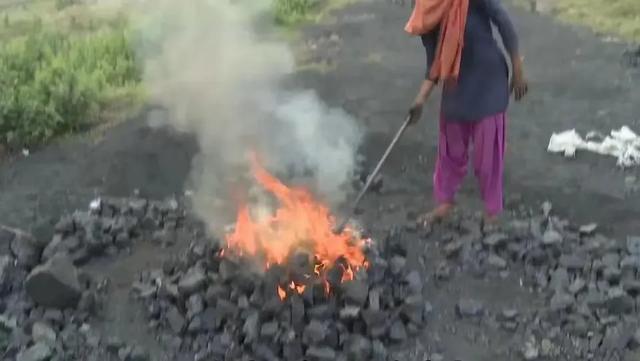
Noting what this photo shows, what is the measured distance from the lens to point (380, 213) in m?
6.17

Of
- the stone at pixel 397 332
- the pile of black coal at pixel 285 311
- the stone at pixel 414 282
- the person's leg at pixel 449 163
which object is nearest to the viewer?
the pile of black coal at pixel 285 311

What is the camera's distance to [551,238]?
5.48 m

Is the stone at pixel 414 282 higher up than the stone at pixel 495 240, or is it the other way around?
the stone at pixel 495 240

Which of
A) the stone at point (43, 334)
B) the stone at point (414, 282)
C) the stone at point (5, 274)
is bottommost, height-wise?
the stone at point (5, 274)

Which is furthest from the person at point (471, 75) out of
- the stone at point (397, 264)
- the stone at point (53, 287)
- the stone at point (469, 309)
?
the stone at point (53, 287)

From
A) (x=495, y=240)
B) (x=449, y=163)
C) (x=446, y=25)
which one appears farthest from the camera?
(x=449, y=163)

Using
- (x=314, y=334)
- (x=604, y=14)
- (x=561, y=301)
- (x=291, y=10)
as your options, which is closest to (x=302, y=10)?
(x=291, y=10)

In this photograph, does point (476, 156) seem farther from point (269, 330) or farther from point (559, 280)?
point (269, 330)

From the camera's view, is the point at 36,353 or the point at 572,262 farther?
the point at 572,262

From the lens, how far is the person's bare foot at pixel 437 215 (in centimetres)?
586

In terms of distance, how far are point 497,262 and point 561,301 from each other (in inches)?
20.8

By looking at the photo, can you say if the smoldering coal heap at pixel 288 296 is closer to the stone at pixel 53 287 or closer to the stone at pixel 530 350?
the stone at pixel 53 287

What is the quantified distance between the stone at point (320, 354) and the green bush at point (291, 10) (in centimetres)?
729

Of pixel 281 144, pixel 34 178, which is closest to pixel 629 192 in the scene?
pixel 281 144
